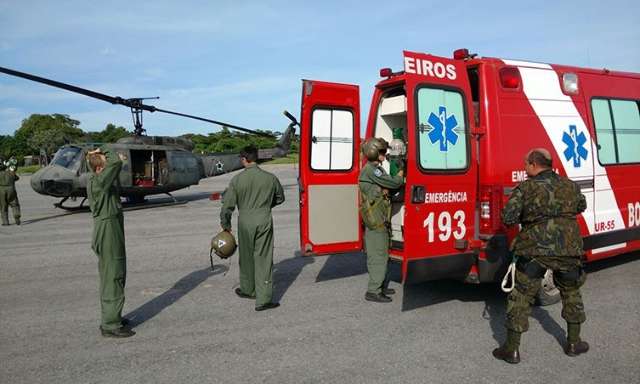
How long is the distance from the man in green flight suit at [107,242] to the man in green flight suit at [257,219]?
4.23ft

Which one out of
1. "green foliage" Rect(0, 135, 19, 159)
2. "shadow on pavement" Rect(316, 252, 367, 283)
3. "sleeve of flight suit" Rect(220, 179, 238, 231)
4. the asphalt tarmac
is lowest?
the asphalt tarmac

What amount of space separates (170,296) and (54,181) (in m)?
10.2

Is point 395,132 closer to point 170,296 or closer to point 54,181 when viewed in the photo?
point 170,296

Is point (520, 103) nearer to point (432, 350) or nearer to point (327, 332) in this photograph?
point (432, 350)

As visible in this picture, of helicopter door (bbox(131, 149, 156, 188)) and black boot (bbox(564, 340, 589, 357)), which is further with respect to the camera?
helicopter door (bbox(131, 149, 156, 188))

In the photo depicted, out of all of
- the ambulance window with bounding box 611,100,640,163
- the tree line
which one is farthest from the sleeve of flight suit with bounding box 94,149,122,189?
the tree line

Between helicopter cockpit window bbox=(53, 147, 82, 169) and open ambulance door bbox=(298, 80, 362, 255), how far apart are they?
11.3 m

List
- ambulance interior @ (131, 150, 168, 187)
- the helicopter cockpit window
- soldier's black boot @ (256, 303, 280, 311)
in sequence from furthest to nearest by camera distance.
Result: ambulance interior @ (131, 150, 168, 187) < the helicopter cockpit window < soldier's black boot @ (256, 303, 280, 311)

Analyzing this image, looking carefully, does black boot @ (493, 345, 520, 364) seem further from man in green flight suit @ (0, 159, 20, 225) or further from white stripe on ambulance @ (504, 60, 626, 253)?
man in green flight suit @ (0, 159, 20, 225)

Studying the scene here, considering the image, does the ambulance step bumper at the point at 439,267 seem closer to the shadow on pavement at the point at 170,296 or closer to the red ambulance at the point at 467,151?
the red ambulance at the point at 467,151

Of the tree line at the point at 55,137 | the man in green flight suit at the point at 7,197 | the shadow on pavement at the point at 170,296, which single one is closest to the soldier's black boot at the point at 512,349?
the shadow on pavement at the point at 170,296

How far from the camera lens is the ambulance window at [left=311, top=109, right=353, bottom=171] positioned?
5.62 metres

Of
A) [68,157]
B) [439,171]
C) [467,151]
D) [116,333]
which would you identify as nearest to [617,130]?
[467,151]

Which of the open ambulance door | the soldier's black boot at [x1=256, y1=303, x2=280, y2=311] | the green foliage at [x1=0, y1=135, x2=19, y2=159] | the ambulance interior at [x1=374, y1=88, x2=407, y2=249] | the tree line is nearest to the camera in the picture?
the soldier's black boot at [x1=256, y1=303, x2=280, y2=311]
